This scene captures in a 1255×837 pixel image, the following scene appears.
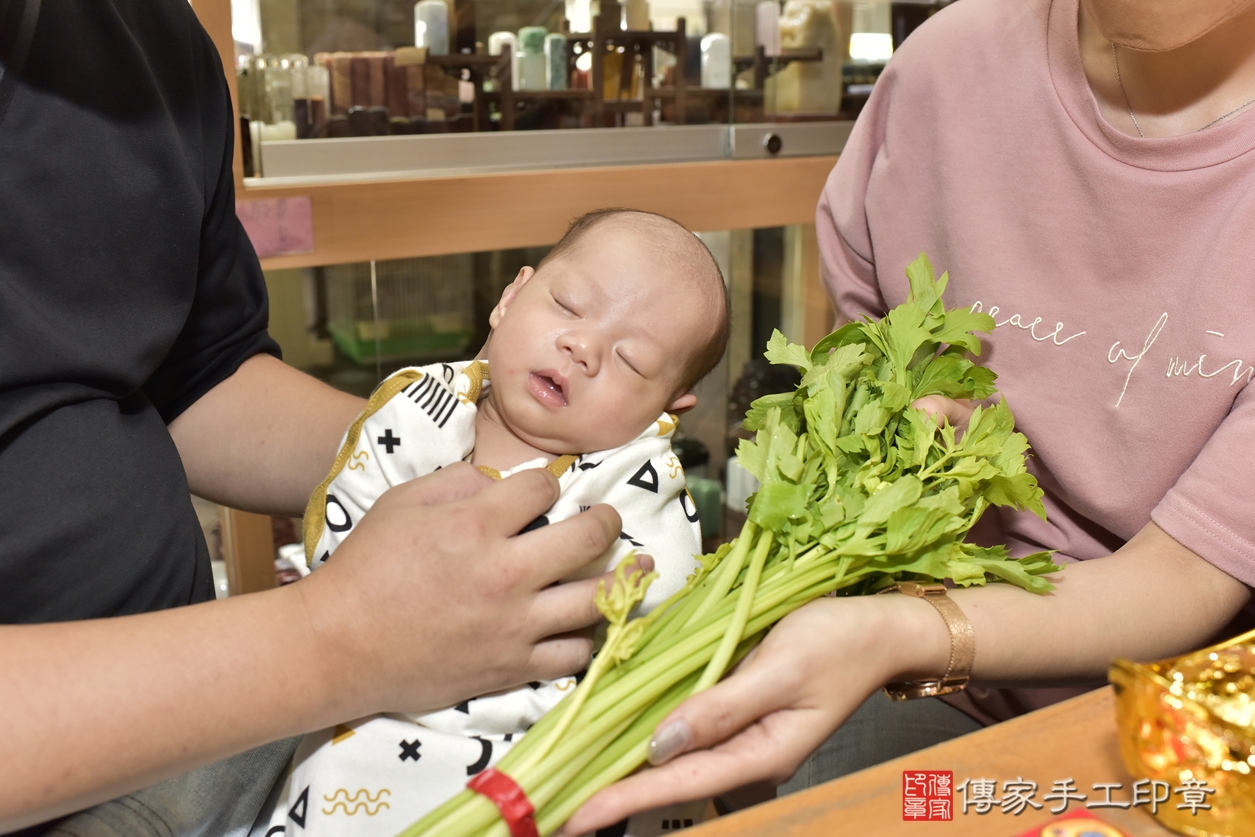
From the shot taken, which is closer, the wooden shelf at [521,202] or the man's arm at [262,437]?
the man's arm at [262,437]

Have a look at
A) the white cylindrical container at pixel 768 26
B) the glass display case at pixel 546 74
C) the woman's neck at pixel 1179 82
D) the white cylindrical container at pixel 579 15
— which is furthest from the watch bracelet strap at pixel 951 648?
the white cylindrical container at pixel 768 26

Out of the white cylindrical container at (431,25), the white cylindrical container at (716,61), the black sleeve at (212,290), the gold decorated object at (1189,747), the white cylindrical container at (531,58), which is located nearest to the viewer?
the gold decorated object at (1189,747)

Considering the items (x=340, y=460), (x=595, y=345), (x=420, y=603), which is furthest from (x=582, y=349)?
(x=420, y=603)

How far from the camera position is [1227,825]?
0.77 metres

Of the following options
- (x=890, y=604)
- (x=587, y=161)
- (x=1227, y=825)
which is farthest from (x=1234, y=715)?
(x=587, y=161)

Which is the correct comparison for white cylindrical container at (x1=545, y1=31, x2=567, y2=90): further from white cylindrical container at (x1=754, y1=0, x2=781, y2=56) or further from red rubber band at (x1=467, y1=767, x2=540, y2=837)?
red rubber band at (x1=467, y1=767, x2=540, y2=837)

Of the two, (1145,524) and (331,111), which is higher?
(331,111)

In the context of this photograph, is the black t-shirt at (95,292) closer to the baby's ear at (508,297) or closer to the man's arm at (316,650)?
the man's arm at (316,650)

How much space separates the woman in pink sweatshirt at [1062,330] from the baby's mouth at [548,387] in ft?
1.42

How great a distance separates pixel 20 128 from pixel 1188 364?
1.42m

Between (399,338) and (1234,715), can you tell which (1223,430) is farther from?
(399,338)

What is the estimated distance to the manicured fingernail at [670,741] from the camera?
0.84 metres

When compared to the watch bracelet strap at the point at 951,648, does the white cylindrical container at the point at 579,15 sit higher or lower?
higher

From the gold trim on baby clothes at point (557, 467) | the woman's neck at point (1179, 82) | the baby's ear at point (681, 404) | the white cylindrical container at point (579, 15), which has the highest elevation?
the white cylindrical container at point (579, 15)
